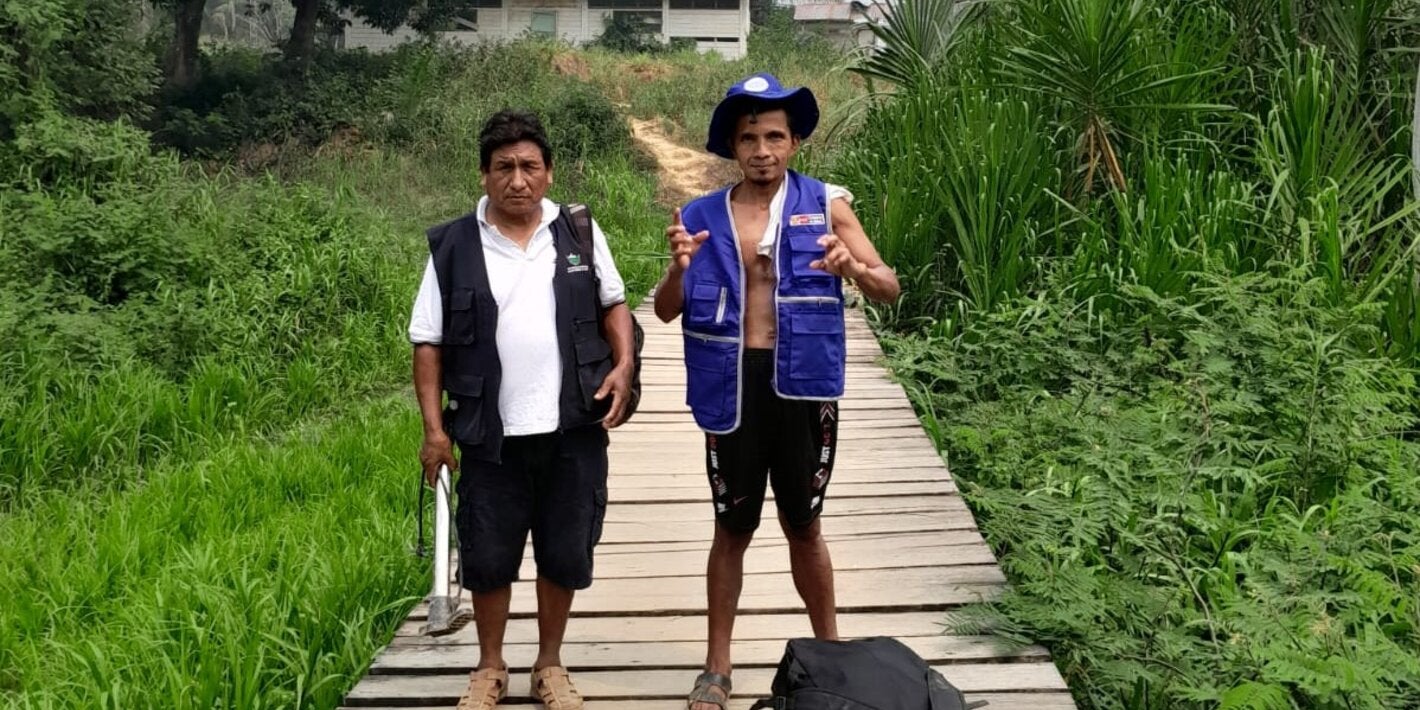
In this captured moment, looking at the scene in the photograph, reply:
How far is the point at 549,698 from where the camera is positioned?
3049 mm

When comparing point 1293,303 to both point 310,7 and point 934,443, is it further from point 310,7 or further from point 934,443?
point 310,7

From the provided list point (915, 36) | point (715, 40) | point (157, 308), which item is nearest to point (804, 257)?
point (157, 308)

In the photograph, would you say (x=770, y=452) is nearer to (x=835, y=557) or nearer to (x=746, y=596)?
(x=746, y=596)

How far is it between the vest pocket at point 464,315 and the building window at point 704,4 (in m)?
33.8

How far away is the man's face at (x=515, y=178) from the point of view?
9.30ft

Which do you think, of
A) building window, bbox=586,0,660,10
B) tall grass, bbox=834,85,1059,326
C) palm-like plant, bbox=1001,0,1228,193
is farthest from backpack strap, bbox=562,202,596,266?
building window, bbox=586,0,660,10

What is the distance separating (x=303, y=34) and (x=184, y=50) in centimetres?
225

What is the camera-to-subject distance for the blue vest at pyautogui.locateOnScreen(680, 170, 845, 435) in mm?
2861

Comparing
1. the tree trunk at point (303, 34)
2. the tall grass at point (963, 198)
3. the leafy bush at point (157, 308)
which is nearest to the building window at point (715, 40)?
the tree trunk at point (303, 34)

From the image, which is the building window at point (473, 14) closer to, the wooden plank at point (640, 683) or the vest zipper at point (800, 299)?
the wooden plank at point (640, 683)

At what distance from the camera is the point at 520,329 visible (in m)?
2.87

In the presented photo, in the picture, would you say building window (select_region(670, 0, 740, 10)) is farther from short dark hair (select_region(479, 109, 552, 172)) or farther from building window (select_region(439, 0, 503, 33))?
short dark hair (select_region(479, 109, 552, 172))

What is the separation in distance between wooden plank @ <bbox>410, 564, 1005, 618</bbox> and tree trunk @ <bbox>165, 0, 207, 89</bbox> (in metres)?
21.9

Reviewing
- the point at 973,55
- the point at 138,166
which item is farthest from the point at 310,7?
the point at 973,55
